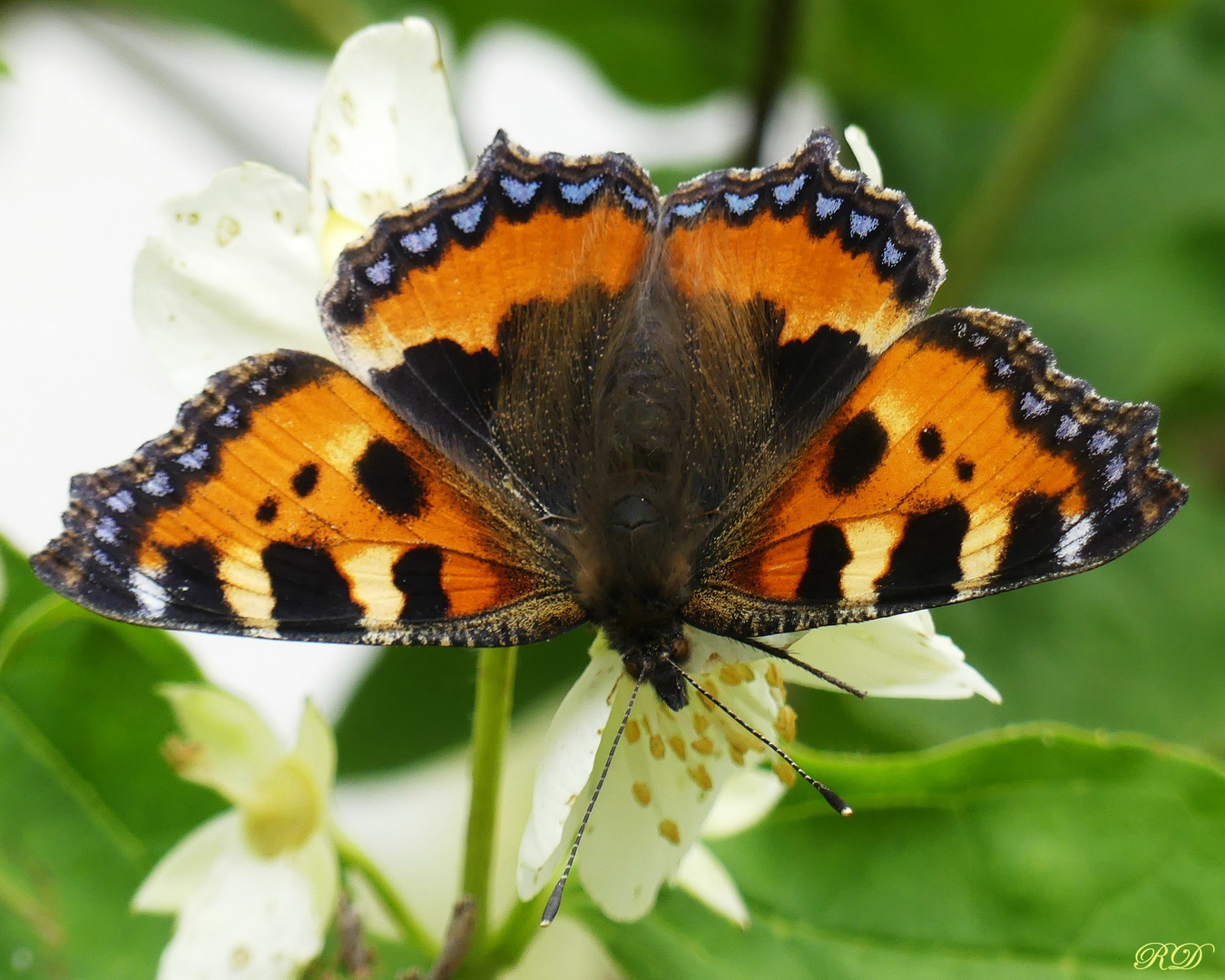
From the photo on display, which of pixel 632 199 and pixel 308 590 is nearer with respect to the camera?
pixel 308 590

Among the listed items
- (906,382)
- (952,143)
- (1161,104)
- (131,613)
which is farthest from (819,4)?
(131,613)

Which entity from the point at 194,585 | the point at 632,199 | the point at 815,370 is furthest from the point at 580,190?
the point at 194,585

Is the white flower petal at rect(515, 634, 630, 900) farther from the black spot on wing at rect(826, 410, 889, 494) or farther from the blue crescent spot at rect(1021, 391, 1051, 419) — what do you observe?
the blue crescent spot at rect(1021, 391, 1051, 419)

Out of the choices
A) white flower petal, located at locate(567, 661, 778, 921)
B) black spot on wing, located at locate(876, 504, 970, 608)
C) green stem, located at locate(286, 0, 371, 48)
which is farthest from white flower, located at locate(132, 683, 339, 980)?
green stem, located at locate(286, 0, 371, 48)

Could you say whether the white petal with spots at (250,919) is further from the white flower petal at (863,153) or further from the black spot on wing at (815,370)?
the white flower petal at (863,153)

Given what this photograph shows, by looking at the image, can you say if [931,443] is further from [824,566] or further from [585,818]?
[585,818]
